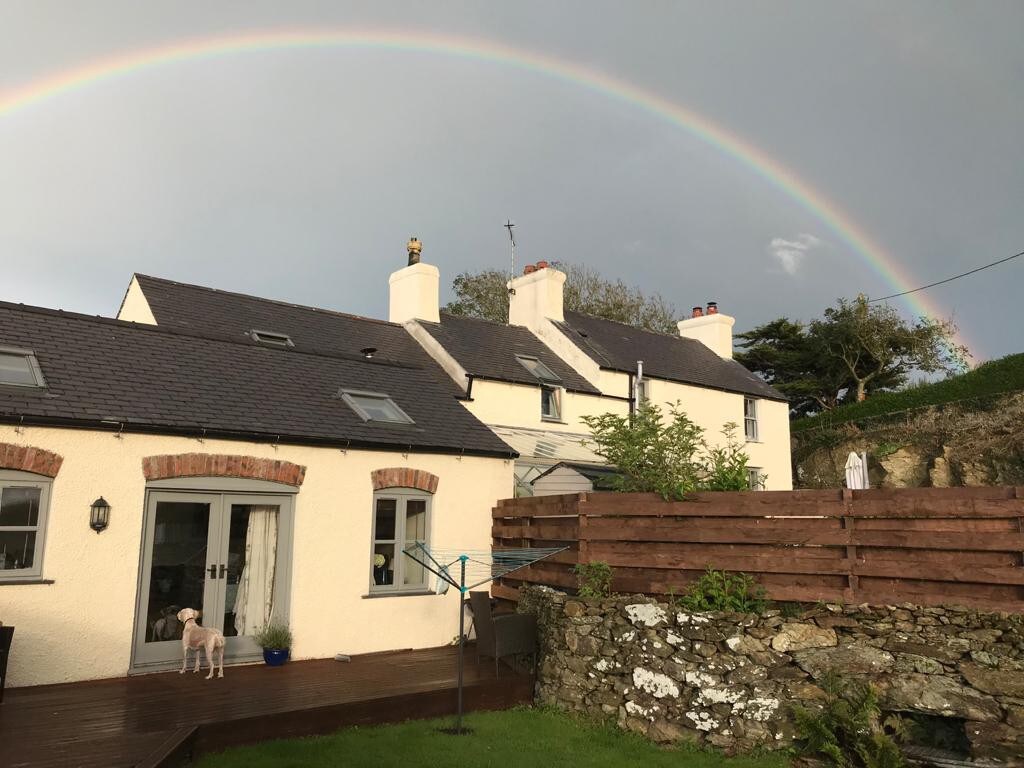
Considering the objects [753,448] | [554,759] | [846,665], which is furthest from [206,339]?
[753,448]

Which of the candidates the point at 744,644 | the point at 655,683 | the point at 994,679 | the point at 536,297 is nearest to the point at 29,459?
the point at 655,683

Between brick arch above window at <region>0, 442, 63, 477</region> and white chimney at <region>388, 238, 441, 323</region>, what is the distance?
1207cm

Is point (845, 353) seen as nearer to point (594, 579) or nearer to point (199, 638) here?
point (594, 579)

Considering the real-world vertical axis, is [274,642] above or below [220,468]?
below

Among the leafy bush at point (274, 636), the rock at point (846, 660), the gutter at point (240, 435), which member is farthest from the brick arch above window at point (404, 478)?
the rock at point (846, 660)

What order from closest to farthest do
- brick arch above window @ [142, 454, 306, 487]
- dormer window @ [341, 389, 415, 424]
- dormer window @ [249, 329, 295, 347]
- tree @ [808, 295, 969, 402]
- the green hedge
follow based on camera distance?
1. brick arch above window @ [142, 454, 306, 487]
2. dormer window @ [341, 389, 415, 424]
3. dormer window @ [249, 329, 295, 347]
4. the green hedge
5. tree @ [808, 295, 969, 402]

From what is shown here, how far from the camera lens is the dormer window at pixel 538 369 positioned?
64.2 ft

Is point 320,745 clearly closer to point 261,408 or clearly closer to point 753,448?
point 261,408

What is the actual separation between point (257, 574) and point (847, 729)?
745 centimetres

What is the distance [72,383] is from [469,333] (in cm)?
1192

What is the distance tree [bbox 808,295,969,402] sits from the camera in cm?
3475

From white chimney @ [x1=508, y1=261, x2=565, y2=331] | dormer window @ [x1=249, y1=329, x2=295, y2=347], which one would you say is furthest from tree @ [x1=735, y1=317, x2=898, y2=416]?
dormer window @ [x1=249, y1=329, x2=295, y2=347]

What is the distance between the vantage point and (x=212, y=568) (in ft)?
33.5

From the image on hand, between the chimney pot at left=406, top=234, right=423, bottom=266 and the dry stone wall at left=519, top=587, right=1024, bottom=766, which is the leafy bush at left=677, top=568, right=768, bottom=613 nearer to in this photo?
the dry stone wall at left=519, top=587, right=1024, bottom=766
